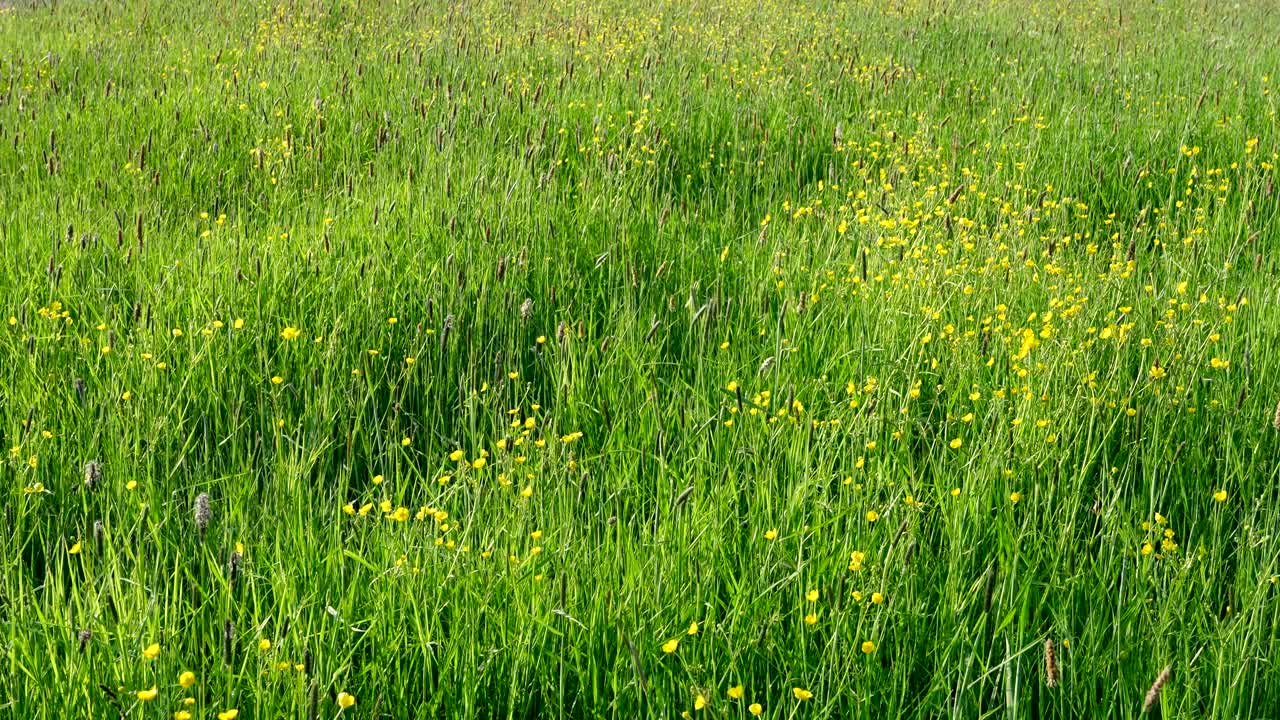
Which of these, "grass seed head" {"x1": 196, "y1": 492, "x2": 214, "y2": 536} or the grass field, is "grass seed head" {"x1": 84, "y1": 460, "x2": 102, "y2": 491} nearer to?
the grass field

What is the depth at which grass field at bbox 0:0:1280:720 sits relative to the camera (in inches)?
71.4

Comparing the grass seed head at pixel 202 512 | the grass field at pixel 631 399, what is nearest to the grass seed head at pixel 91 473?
the grass field at pixel 631 399

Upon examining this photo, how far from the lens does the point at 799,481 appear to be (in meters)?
2.33

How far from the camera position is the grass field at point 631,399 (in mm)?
1812

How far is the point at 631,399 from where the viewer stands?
2803mm

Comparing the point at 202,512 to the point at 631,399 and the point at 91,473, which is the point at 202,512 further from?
the point at 631,399

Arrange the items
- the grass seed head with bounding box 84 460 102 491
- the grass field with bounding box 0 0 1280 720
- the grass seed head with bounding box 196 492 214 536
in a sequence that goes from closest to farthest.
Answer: the grass field with bounding box 0 0 1280 720
the grass seed head with bounding box 196 492 214 536
the grass seed head with bounding box 84 460 102 491

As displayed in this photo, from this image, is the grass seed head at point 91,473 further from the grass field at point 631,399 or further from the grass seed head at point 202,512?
the grass seed head at point 202,512

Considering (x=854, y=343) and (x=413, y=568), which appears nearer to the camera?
(x=413, y=568)

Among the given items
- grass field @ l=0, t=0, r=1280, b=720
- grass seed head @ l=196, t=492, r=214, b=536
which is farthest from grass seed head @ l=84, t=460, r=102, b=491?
grass seed head @ l=196, t=492, r=214, b=536

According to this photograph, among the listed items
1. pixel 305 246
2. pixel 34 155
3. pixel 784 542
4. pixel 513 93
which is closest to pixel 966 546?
pixel 784 542

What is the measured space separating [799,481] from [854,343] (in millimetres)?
803

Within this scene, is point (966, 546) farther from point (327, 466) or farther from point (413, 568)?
point (327, 466)

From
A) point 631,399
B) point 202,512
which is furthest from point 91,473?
point 631,399
